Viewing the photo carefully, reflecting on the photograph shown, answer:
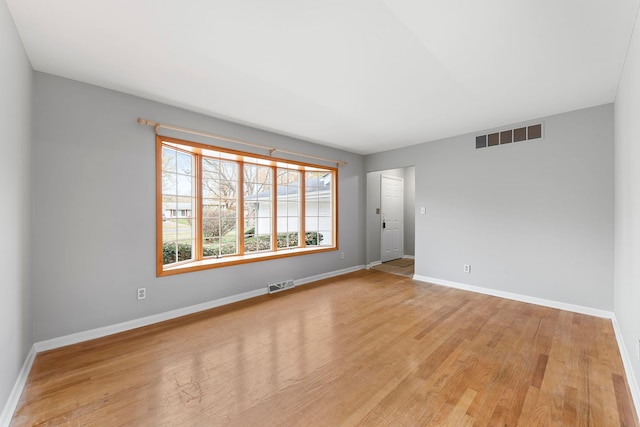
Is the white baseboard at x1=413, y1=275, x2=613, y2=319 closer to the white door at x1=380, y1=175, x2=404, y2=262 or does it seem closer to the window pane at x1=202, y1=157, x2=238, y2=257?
the white door at x1=380, y1=175, x2=404, y2=262

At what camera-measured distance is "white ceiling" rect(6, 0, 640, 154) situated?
1728mm

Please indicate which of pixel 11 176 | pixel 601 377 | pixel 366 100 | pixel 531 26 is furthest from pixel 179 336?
pixel 531 26

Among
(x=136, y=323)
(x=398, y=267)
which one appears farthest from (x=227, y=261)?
(x=398, y=267)

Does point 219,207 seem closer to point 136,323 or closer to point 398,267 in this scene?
point 136,323

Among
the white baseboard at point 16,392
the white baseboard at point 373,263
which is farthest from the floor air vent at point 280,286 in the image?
the white baseboard at point 16,392

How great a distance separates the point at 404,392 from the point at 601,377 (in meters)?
1.58

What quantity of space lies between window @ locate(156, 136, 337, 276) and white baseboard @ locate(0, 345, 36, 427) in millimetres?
1197

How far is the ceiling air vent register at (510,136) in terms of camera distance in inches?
145

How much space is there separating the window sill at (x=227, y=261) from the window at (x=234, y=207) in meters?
0.01

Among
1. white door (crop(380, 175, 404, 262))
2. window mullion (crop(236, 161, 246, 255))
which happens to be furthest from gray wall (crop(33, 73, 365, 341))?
white door (crop(380, 175, 404, 262))

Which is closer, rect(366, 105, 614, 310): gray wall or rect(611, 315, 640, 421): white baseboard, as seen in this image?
rect(611, 315, 640, 421): white baseboard

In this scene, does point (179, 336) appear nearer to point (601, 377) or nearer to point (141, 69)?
point (141, 69)

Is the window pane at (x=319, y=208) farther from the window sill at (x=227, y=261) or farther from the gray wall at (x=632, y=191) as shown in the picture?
the gray wall at (x=632, y=191)

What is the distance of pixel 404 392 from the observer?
6.22ft
